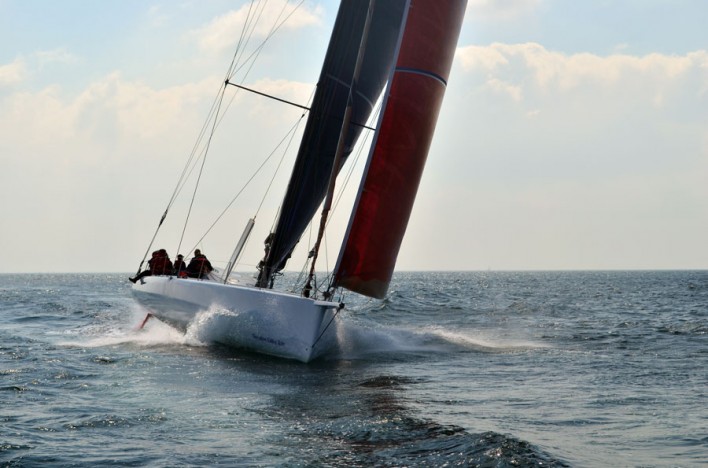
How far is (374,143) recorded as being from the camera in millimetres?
13195

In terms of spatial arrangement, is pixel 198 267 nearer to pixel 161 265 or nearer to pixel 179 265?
pixel 179 265

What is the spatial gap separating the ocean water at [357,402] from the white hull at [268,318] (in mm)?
268

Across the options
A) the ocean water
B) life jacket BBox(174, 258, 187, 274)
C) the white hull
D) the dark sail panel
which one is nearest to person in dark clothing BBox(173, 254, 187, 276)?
life jacket BBox(174, 258, 187, 274)

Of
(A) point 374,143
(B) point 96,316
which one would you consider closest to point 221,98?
(A) point 374,143

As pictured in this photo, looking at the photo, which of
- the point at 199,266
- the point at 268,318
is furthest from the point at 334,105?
the point at 199,266

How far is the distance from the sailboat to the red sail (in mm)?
17

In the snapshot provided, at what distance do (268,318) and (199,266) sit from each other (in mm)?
4939

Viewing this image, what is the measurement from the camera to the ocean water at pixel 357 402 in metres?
7.44

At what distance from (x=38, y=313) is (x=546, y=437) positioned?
2331 centimetres

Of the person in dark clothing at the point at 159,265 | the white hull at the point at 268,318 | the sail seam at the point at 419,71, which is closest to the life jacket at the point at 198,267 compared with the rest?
the person in dark clothing at the point at 159,265

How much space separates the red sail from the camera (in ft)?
43.2

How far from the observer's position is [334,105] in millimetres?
15359

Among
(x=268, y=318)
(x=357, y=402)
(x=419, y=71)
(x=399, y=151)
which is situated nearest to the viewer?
(x=357, y=402)

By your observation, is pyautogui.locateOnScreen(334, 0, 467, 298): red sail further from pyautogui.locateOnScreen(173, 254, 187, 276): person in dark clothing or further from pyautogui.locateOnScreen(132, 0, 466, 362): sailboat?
pyautogui.locateOnScreen(173, 254, 187, 276): person in dark clothing
